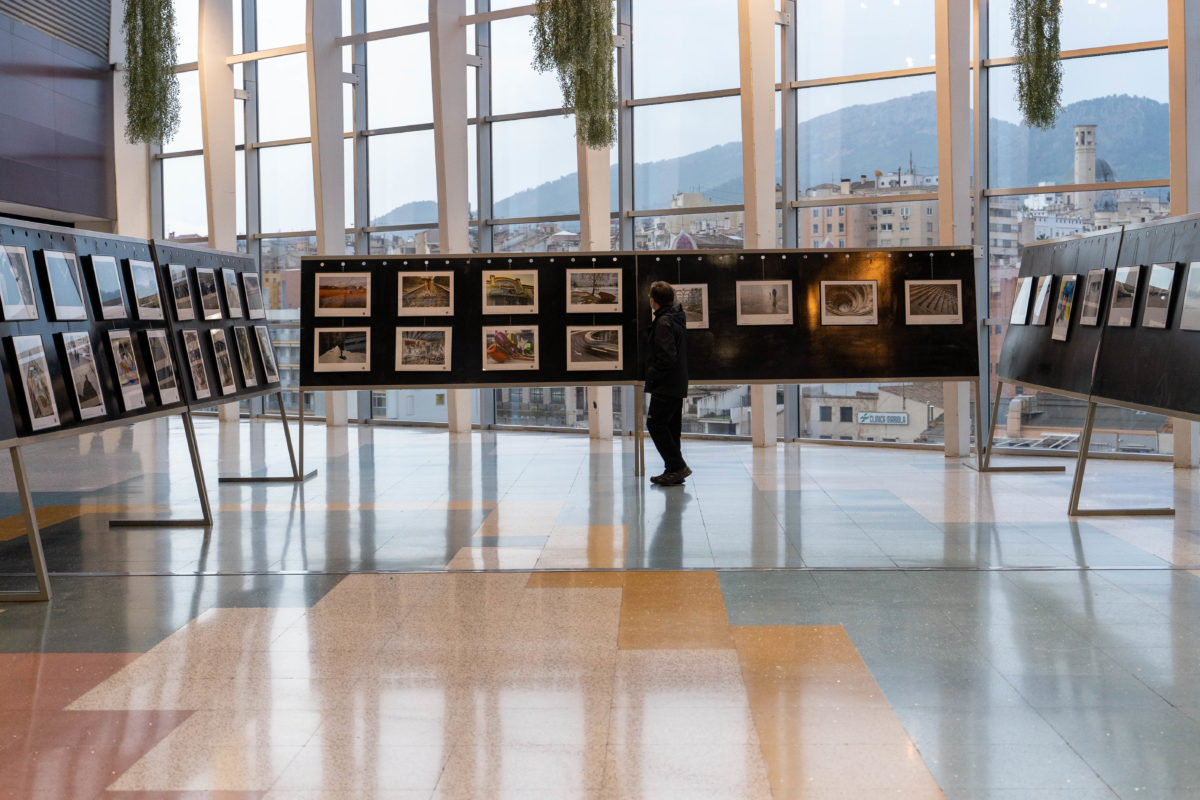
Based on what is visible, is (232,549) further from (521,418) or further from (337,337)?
(521,418)

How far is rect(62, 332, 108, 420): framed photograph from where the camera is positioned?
18.4 feet

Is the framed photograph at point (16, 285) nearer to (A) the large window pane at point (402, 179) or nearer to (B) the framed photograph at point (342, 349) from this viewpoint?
(B) the framed photograph at point (342, 349)

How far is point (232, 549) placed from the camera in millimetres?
6203

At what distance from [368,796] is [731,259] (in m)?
6.47

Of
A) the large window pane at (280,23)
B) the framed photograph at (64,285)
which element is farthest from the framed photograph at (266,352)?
the large window pane at (280,23)

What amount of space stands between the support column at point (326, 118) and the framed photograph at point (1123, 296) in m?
9.05

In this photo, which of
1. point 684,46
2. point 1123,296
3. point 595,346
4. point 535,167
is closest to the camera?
point 1123,296

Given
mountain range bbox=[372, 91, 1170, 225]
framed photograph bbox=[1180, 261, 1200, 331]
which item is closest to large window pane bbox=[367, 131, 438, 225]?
mountain range bbox=[372, 91, 1170, 225]

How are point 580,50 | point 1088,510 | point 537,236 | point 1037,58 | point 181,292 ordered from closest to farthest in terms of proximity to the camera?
point 1088,510
point 181,292
point 1037,58
point 580,50
point 537,236

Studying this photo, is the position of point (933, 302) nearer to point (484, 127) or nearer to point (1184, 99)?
point (1184, 99)

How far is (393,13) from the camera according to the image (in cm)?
1394

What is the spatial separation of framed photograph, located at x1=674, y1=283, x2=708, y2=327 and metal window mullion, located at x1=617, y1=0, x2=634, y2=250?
3.63 m

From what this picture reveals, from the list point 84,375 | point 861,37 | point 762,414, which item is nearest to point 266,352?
point 84,375

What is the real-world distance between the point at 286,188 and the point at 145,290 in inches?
360
